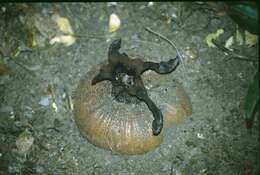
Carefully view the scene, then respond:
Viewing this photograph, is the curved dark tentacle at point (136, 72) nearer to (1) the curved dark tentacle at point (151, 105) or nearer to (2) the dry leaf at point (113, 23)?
(1) the curved dark tentacle at point (151, 105)

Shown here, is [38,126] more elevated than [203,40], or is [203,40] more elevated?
[203,40]

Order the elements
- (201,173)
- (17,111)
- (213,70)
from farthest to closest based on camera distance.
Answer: (213,70) → (17,111) → (201,173)

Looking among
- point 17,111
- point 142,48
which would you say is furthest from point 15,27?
point 142,48

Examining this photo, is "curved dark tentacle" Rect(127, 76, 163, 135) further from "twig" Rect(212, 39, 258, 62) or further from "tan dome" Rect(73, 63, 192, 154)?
"twig" Rect(212, 39, 258, 62)

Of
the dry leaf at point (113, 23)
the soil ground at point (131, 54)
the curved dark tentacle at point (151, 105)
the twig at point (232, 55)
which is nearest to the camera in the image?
the curved dark tentacle at point (151, 105)

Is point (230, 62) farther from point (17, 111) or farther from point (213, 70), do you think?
point (17, 111)

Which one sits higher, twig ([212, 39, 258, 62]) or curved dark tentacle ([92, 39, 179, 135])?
curved dark tentacle ([92, 39, 179, 135])

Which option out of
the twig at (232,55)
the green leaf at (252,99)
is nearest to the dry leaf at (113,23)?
the twig at (232,55)

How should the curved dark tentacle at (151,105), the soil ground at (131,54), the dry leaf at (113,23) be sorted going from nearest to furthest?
the curved dark tentacle at (151,105) → the soil ground at (131,54) → the dry leaf at (113,23)

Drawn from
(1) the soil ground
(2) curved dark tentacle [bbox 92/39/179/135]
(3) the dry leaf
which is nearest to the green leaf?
(1) the soil ground
